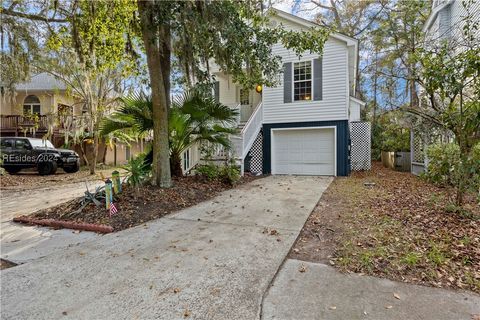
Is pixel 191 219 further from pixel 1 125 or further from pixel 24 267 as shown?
pixel 1 125

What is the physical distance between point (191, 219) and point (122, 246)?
1465 mm

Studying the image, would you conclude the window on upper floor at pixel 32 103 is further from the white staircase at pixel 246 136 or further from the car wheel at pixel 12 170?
the white staircase at pixel 246 136

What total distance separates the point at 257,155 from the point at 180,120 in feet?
17.2

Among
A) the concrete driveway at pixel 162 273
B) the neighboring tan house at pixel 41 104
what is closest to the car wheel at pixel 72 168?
the neighboring tan house at pixel 41 104

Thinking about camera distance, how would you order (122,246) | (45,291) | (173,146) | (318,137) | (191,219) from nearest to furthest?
(45,291) < (122,246) < (191,219) < (173,146) < (318,137)

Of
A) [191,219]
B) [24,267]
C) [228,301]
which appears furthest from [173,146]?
[228,301]

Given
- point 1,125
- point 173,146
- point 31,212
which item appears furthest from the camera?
point 1,125

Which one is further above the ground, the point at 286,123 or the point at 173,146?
the point at 286,123

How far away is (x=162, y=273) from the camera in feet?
9.75

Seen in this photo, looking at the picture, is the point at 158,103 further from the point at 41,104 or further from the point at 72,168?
the point at 41,104

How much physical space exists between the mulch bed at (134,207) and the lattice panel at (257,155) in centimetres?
485

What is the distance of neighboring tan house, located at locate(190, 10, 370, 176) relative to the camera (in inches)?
410

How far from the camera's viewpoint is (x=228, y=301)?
2.44m

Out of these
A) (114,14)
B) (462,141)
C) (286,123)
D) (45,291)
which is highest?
(114,14)
